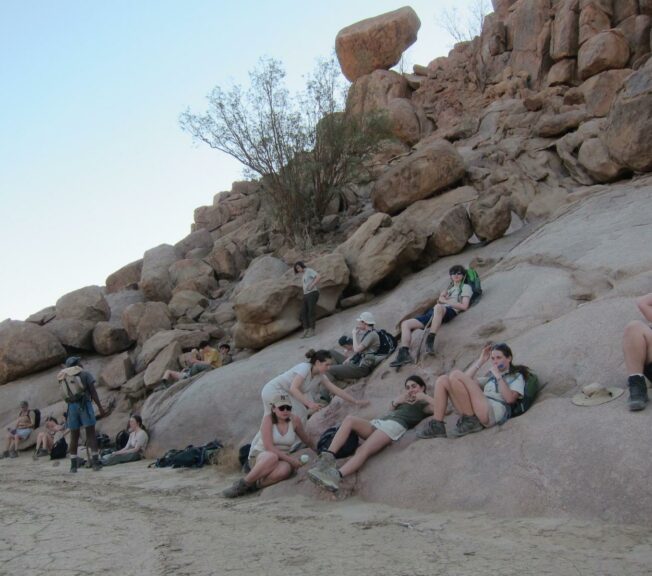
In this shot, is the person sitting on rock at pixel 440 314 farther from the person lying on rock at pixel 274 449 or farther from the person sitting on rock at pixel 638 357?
the person sitting on rock at pixel 638 357

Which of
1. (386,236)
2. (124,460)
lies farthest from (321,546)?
(386,236)

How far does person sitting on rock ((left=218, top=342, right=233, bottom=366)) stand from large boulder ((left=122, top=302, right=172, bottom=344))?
3.08 meters

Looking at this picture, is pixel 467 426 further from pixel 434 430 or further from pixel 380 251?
pixel 380 251

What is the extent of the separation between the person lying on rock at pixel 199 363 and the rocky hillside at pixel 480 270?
0.48 metres

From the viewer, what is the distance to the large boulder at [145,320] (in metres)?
17.0

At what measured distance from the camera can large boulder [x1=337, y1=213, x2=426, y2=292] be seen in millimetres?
13250

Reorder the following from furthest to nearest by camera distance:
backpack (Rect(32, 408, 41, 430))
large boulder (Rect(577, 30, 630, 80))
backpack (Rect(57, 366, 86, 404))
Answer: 1. large boulder (Rect(577, 30, 630, 80))
2. backpack (Rect(32, 408, 41, 430))
3. backpack (Rect(57, 366, 86, 404))

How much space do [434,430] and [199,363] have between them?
306 inches

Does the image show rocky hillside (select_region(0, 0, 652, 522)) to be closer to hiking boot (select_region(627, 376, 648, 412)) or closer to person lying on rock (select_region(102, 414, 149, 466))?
hiking boot (select_region(627, 376, 648, 412))

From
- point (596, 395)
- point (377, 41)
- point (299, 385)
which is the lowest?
point (596, 395)

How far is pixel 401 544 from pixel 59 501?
13.2ft

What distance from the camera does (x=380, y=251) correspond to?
13336 mm

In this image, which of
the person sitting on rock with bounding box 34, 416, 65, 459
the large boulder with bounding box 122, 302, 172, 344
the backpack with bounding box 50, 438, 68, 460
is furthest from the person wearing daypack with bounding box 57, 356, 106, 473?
the large boulder with bounding box 122, 302, 172, 344

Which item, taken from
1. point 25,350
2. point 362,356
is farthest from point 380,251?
point 25,350
